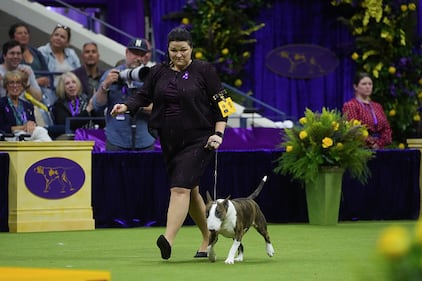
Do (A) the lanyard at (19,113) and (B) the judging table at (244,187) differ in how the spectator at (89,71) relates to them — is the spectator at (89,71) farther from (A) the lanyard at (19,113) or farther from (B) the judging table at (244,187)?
(B) the judging table at (244,187)

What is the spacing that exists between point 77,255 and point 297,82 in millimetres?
10581

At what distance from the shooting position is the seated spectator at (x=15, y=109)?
10320 millimetres

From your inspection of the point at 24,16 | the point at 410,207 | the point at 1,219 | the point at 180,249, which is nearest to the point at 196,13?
the point at 24,16

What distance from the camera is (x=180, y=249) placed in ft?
25.3

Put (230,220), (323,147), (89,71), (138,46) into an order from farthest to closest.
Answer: (89,71) < (323,147) < (138,46) < (230,220)

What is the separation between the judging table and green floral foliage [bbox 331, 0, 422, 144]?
17.8 feet

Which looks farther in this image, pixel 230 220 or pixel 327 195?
pixel 327 195

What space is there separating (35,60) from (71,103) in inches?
65.1

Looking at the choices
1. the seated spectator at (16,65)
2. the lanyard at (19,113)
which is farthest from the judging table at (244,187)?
the seated spectator at (16,65)

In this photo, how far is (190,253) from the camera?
24.0 feet

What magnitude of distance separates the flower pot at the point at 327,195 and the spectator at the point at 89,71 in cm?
322

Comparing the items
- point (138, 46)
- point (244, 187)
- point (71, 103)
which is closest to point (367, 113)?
point (244, 187)

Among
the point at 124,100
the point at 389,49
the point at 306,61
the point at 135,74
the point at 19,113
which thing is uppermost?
the point at 389,49

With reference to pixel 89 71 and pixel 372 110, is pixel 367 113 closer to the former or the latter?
pixel 372 110
